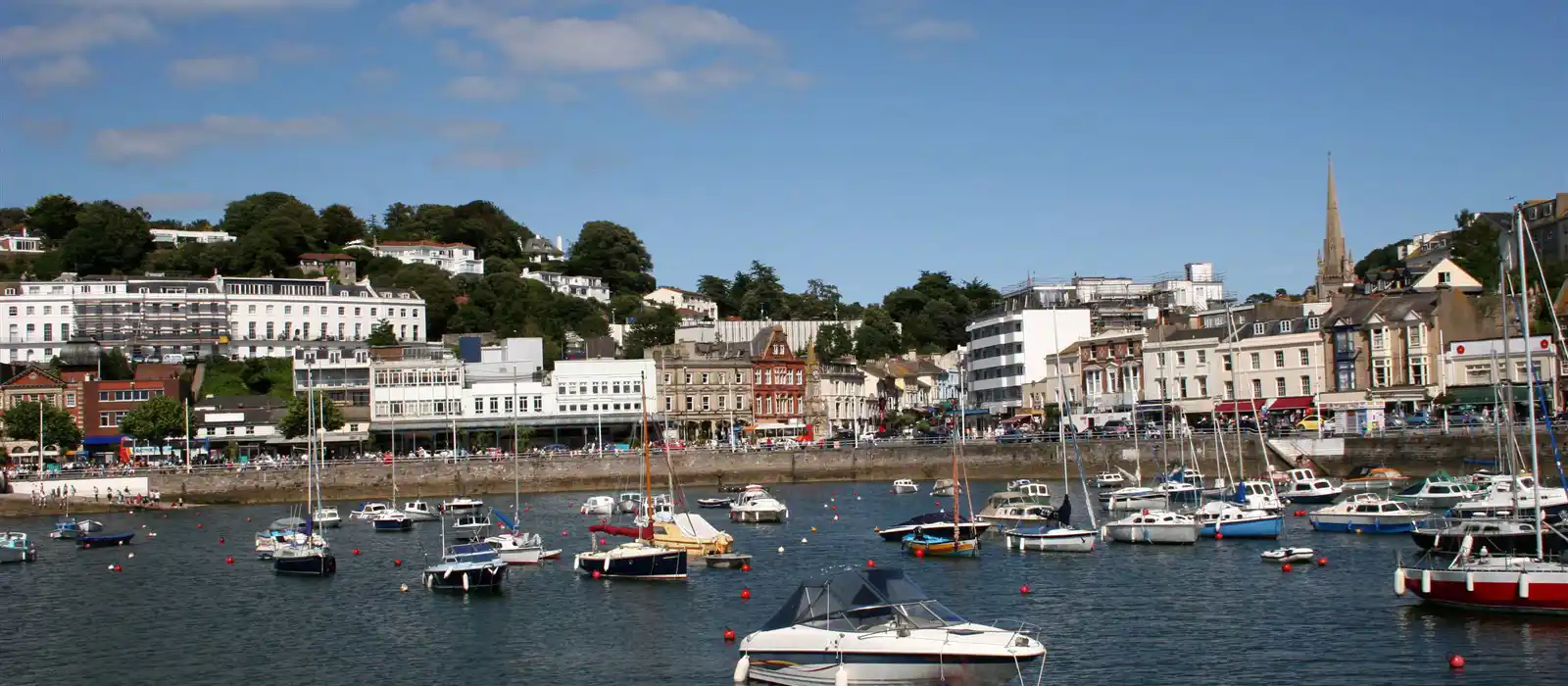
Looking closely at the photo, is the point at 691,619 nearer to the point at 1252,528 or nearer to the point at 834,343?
the point at 1252,528

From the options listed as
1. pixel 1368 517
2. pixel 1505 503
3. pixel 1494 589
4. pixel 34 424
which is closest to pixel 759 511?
pixel 1368 517

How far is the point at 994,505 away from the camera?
→ 223 feet

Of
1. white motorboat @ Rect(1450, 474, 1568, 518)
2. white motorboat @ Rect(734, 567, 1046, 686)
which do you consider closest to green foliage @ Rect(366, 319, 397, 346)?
white motorboat @ Rect(1450, 474, 1568, 518)

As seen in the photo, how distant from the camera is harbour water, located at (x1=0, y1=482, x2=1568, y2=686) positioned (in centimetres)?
3412

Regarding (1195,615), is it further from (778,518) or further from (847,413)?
(847,413)

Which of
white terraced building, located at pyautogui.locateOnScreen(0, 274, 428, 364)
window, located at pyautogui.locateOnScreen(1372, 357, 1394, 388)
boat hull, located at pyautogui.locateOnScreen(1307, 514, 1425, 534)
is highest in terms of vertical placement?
white terraced building, located at pyautogui.locateOnScreen(0, 274, 428, 364)

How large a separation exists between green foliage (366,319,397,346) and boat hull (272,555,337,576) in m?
86.4

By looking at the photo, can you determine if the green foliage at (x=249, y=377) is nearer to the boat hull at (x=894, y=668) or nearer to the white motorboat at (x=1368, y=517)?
the white motorboat at (x=1368, y=517)

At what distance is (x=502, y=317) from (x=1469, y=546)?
12783 cm

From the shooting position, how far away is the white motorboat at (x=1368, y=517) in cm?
5738

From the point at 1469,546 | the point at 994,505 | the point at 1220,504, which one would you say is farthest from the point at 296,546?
the point at 1469,546

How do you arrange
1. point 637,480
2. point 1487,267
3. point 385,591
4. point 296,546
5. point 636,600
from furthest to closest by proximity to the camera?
point 1487,267 < point 637,480 < point 296,546 < point 385,591 < point 636,600

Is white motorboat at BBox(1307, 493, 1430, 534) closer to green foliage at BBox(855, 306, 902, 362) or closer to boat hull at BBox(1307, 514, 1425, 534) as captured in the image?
boat hull at BBox(1307, 514, 1425, 534)

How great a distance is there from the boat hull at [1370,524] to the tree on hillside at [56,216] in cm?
17279
